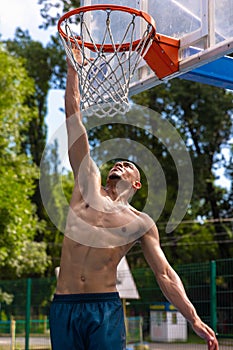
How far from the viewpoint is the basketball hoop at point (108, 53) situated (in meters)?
4.95

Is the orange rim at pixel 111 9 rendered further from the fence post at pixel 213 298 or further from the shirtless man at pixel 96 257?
the fence post at pixel 213 298

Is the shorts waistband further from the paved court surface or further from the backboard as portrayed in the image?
the paved court surface

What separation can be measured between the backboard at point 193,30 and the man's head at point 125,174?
1.40m

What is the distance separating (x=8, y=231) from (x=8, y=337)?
2732 millimetres

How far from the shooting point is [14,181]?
52.9 feet

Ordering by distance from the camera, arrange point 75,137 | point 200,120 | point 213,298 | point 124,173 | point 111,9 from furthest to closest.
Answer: point 200,120 < point 213,298 < point 111,9 < point 124,173 < point 75,137

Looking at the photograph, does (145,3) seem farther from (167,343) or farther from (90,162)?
(167,343)

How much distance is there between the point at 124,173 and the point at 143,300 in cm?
1375

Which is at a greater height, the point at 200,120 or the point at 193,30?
the point at 200,120

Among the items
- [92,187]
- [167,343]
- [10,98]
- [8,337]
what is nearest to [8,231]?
[8,337]

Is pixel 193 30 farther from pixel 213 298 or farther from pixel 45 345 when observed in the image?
pixel 45 345

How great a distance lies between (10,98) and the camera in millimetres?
16734

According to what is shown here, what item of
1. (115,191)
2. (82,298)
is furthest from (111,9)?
(82,298)

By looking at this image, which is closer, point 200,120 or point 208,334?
point 208,334
